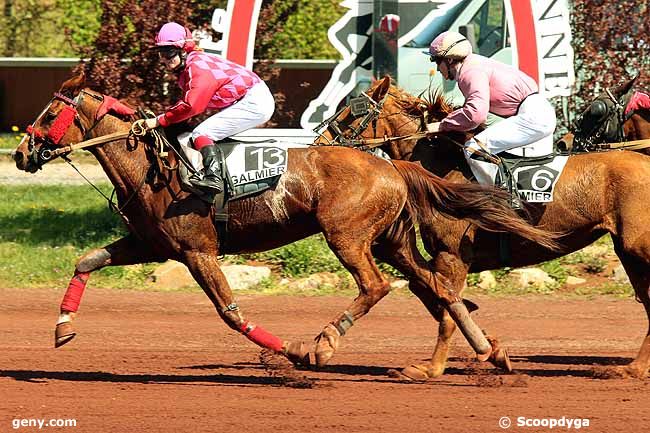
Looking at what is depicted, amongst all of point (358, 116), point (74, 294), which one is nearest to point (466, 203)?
point (358, 116)

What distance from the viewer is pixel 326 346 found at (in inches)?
295

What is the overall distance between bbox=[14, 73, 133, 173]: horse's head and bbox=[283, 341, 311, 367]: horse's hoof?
78.1 inches

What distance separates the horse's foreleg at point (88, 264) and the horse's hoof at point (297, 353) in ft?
3.79

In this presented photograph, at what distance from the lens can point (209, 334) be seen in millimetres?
9992

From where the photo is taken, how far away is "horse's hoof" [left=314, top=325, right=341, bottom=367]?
24.5 ft

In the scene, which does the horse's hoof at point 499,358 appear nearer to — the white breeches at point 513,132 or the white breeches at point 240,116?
the white breeches at point 513,132

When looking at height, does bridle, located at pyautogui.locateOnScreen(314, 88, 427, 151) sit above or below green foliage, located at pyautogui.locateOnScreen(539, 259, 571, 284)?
above

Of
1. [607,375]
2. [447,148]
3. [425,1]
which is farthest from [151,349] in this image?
[425,1]

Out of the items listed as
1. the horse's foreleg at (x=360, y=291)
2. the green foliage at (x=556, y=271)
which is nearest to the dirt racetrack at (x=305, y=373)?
the horse's foreleg at (x=360, y=291)

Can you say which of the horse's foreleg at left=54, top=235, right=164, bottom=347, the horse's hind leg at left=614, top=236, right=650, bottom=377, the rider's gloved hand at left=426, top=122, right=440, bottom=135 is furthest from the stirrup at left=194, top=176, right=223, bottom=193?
the horse's hind leg at left=614, top=236, right=650, bottom=377

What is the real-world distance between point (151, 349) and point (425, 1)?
673cm

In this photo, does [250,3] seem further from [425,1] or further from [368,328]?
[368,328]

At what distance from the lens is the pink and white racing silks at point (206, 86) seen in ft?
25.0

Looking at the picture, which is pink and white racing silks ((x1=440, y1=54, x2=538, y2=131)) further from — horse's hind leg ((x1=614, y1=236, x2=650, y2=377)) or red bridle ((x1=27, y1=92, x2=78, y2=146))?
red bridle ((x1=27, y1=92, x2=78, y2=146))
